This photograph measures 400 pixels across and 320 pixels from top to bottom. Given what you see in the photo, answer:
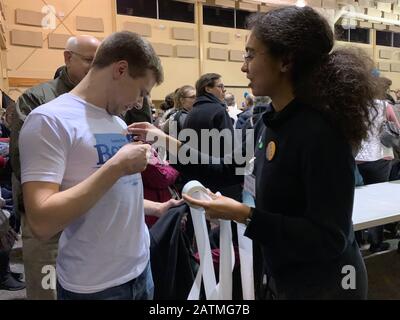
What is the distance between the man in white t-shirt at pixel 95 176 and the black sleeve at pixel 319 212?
0.37 m

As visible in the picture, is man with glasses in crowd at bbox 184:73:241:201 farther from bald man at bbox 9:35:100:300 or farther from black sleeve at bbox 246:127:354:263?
black sleeve at bbox 246:127:354:263

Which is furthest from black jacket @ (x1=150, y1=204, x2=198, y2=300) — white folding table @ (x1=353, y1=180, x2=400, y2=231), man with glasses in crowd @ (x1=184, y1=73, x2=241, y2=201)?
man with glasses in crowd @ (x1=184, y1=73, x2=241, y2=201)

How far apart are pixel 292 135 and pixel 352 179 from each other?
0.18m

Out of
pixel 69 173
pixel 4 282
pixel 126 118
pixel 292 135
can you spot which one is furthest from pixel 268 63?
pixel 4 282

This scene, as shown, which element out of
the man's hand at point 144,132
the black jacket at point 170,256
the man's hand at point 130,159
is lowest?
the black jacket at point 170,256

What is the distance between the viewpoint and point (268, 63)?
101 centimetres

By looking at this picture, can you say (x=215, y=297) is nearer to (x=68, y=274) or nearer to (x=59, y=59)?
(x=68, y=274)

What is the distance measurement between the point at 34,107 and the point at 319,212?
150 centimetres

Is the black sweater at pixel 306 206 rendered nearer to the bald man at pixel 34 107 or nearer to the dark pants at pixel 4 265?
the bald man at pixel 34 107

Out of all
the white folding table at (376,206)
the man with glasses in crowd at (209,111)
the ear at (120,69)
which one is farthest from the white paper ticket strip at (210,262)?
the man with glasses in crowd at (209,111)

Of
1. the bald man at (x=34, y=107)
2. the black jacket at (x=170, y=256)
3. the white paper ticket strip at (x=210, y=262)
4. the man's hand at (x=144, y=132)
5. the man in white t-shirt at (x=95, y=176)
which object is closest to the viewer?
the man in white t-shirt at (x=95, y=176)

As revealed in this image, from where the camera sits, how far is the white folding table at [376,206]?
1865 millimetres

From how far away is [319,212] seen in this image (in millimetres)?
901

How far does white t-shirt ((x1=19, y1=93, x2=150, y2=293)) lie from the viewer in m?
0.90
